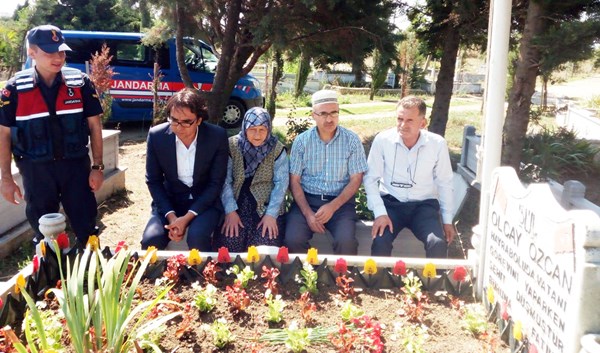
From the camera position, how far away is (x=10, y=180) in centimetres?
319

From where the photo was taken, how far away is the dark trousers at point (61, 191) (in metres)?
3.16

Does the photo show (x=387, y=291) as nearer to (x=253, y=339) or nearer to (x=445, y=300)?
(x=445, y=300)

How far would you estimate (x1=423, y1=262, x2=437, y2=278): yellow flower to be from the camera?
2.47 meters

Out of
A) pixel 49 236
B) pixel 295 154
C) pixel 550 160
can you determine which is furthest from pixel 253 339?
pixel 550 160

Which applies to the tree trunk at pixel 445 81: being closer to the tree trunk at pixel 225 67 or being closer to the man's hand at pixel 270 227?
the tree trunk at pixel 225 67

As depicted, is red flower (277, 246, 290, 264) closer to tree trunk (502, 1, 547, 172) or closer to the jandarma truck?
tree trunk (502, 1, 547, 172)

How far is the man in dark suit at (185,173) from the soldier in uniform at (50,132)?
0.43 meters

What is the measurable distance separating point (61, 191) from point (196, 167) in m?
0.88

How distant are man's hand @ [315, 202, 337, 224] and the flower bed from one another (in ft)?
2.22

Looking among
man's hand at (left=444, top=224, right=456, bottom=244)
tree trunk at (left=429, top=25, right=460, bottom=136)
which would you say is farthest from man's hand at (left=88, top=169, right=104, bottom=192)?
tree trunk at (left=429, top=25, right=460, bottom=136)

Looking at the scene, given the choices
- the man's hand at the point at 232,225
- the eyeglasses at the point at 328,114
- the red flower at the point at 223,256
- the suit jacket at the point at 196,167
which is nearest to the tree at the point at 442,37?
the eyeglasses at the point at 328,114

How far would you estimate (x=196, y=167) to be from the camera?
3.22 metres

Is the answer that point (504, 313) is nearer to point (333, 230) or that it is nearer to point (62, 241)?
point (333, 230)

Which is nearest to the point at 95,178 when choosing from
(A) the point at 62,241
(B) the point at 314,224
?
(A) the point at 62,241
